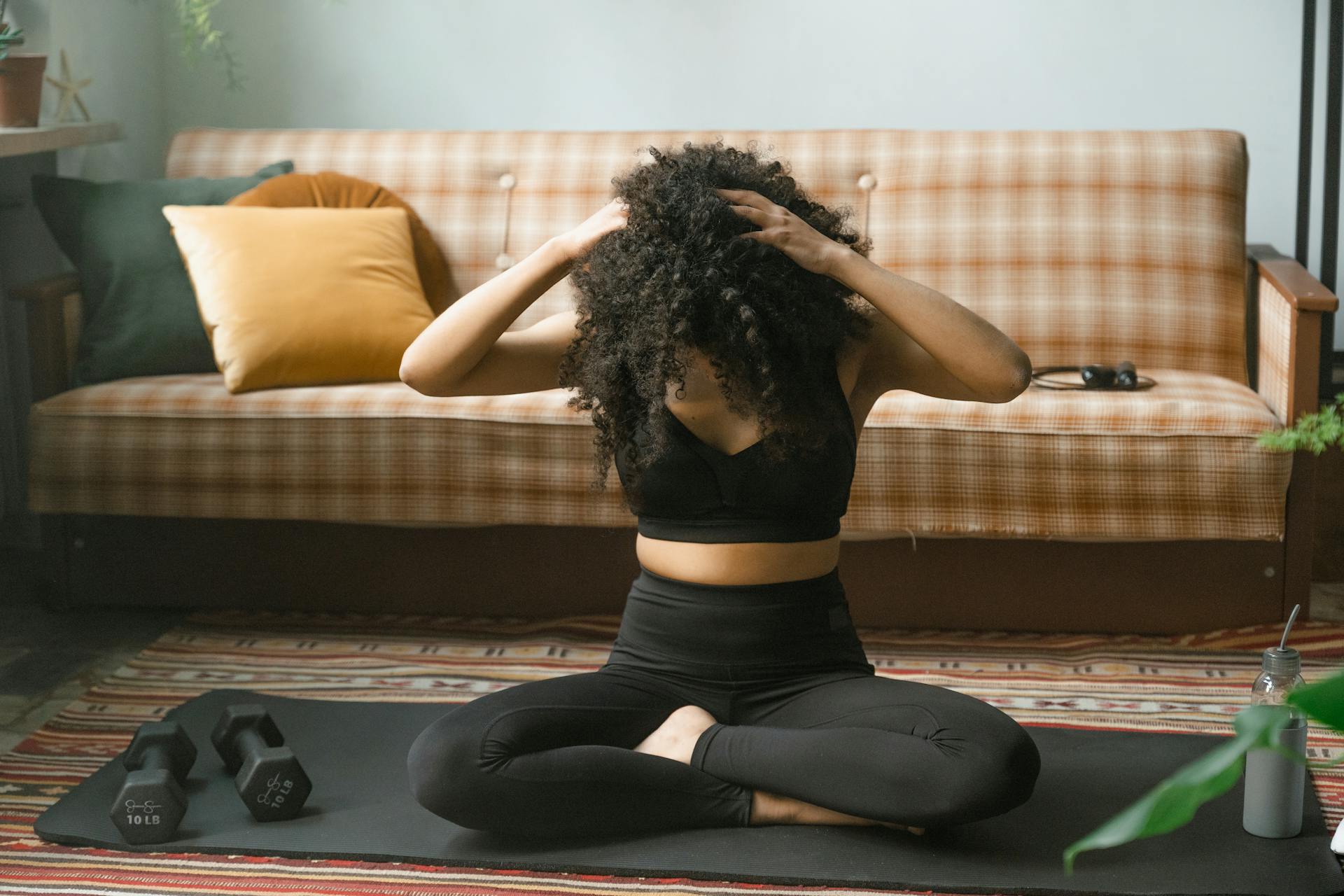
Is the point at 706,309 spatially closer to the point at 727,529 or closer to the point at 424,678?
the point at 727,529

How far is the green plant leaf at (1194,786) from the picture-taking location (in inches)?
12.6

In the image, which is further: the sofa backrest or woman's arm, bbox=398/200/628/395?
the sofa backrest

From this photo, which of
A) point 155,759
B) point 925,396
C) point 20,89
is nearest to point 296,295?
point 20,89

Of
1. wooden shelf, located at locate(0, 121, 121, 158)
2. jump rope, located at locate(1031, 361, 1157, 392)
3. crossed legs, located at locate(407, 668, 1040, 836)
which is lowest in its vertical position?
crossed legs, located at locate(407, 668, 1040, 836)

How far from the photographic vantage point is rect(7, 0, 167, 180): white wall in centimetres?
283

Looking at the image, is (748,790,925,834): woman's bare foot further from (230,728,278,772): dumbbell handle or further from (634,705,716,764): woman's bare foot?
(230,728,278,772): dumbbell handle

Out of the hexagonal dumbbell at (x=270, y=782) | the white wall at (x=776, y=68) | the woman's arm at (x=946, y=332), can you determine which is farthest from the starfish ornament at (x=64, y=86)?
the woman's arm at (x=946, y=332)

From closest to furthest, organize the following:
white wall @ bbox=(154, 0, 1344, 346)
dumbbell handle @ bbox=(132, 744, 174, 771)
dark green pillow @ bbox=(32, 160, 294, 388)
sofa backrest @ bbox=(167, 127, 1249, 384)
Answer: dumbbell handle @ bbox=(132, 744, 174, 771), dark green pillow @ bbox=(32, 160, 294, 388), sofa backrest @ bbox=(167, 127, 1249, 384), white wall @ bbox=(154, 0, 1344, 346)

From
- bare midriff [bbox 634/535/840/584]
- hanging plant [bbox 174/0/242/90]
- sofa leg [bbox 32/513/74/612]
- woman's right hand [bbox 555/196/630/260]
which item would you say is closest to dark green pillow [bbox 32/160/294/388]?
sofa leg [bbox 32/513/74/612]

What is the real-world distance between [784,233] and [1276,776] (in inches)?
33.5

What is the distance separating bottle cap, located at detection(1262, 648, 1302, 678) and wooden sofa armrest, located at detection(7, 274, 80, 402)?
213 centimetres

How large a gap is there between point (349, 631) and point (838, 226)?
4.31ft

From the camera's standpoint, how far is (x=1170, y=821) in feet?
1.13

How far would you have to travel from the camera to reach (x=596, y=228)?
5.03ft
